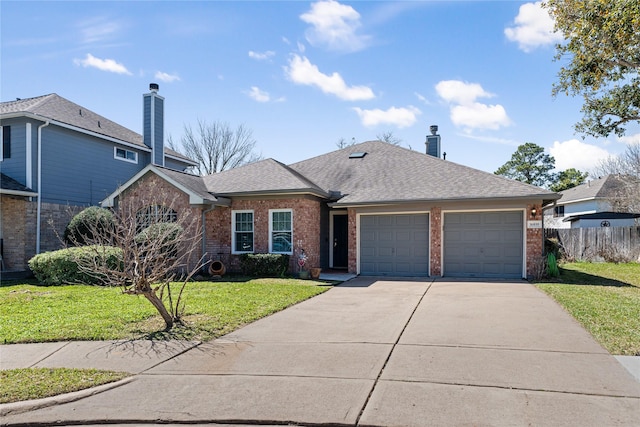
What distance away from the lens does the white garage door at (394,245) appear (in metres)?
14.6

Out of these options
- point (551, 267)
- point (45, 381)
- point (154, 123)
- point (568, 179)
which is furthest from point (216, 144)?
point (568, 179)

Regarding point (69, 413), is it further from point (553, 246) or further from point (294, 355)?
point (553, 246)

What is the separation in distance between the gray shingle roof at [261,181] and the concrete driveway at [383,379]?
24.6 ft

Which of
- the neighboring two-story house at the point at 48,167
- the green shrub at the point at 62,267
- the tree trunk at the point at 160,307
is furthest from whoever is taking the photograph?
the neighboring two-story house at the point at 48,167

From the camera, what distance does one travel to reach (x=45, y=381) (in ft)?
15.8

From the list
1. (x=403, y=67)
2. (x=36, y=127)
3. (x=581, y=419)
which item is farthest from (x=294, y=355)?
(x=36, y=127)

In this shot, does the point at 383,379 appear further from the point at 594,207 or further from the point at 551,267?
the point at 594,207

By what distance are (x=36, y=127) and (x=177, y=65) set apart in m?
5.95

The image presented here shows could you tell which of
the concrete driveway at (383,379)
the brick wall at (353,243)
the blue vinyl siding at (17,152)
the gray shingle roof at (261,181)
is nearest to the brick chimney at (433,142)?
the gray shingle roof at (261,181)

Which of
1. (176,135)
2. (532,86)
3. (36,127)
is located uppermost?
(176,135)

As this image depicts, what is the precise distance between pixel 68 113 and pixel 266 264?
36.4ft

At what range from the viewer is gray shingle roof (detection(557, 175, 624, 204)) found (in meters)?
31.2

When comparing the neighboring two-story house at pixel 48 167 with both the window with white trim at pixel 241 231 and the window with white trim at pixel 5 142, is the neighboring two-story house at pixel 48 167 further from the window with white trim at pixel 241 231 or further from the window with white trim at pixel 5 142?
the window with white trim at pixel 241 231

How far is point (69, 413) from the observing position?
4082 millimetres
